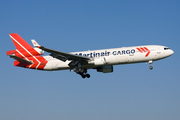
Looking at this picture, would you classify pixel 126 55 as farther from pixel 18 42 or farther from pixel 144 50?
pixel 18 42

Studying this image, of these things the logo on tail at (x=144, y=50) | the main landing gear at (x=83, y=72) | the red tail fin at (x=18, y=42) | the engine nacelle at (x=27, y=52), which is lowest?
the main landing gear at (x=83, y=72)

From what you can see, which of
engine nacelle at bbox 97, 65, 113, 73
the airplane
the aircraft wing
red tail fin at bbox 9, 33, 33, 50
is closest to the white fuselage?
the airplane

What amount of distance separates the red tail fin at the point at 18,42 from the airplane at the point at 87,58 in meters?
0.85

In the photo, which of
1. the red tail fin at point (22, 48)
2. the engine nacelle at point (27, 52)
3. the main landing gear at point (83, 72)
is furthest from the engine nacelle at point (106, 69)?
the red tail fin at point (22, 48)

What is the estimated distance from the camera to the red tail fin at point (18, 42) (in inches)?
2369

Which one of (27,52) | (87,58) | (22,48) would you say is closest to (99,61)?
(87,58)

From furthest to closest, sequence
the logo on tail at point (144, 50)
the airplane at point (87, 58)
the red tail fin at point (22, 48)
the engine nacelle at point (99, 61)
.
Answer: the red tail fin at point (22, 48)
the logo on tail at point (144, 50)
the airplane at point (87, 58)
the engine nacelle at point (99, 61)

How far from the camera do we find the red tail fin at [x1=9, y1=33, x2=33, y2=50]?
60.2 m

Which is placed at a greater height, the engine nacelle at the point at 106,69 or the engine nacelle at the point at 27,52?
the engine nacelle at the point at 27,52

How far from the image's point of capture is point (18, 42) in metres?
60.9

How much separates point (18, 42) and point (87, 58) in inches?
612

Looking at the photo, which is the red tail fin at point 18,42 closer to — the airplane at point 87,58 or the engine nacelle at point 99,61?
the airplane at point 87,58

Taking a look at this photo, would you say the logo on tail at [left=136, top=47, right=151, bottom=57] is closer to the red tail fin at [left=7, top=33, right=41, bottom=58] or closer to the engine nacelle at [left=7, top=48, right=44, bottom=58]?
the engine nacelle at [left=7, top=48, right=44, bottom=58]

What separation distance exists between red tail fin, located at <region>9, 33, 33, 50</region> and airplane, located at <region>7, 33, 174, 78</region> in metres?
0.85
